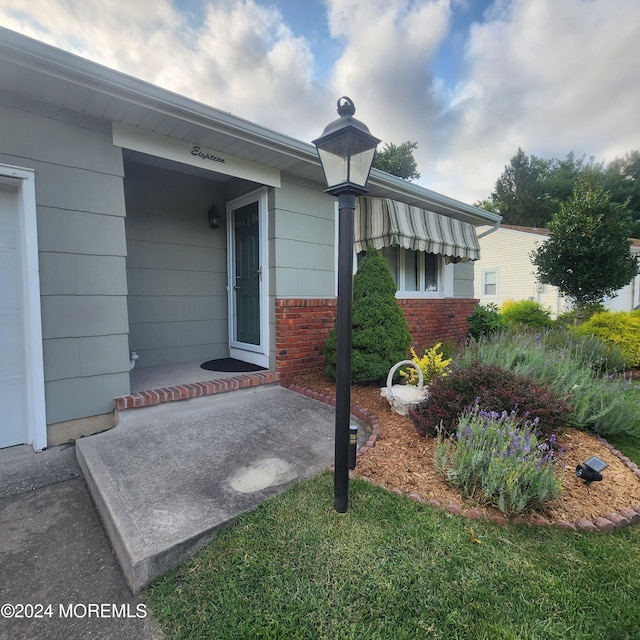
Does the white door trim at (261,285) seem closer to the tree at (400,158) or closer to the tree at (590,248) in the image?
the tree at (590,248)

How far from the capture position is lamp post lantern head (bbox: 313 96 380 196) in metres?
1.88

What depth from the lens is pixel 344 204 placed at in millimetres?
1959

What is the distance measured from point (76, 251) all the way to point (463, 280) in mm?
6827

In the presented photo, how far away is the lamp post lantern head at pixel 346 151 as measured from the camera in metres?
1.88

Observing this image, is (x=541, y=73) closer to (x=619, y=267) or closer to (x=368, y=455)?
(x=619, y=267)

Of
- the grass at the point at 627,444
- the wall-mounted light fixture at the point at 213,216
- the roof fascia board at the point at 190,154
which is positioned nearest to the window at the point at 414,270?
the roof fascia board at the point at 190,154

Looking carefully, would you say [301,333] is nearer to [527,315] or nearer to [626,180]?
[527,315]

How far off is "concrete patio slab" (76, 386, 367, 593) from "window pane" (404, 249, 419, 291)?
3.46m

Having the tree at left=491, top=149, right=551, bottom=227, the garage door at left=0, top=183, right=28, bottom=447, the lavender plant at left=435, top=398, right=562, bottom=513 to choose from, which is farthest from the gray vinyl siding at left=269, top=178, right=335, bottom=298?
the tree at left=491, top=149, right=551, bottom=227

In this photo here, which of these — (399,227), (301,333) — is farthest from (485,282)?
(301,333)

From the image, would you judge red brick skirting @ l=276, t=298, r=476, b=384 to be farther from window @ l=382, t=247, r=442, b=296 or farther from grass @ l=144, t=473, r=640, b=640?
grass @ l=144, t=473, r=640, b=640

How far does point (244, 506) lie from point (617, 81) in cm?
1318

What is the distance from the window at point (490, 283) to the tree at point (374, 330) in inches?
558

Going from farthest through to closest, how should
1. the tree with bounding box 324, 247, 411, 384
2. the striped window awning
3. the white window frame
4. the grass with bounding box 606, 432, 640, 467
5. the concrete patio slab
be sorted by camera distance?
the white window frame → the striped window awning → the tree with bounding box 324, 247, 411, 384 → the grass with bounding box 606, 432, 640, 467 → the concrete patio slab
